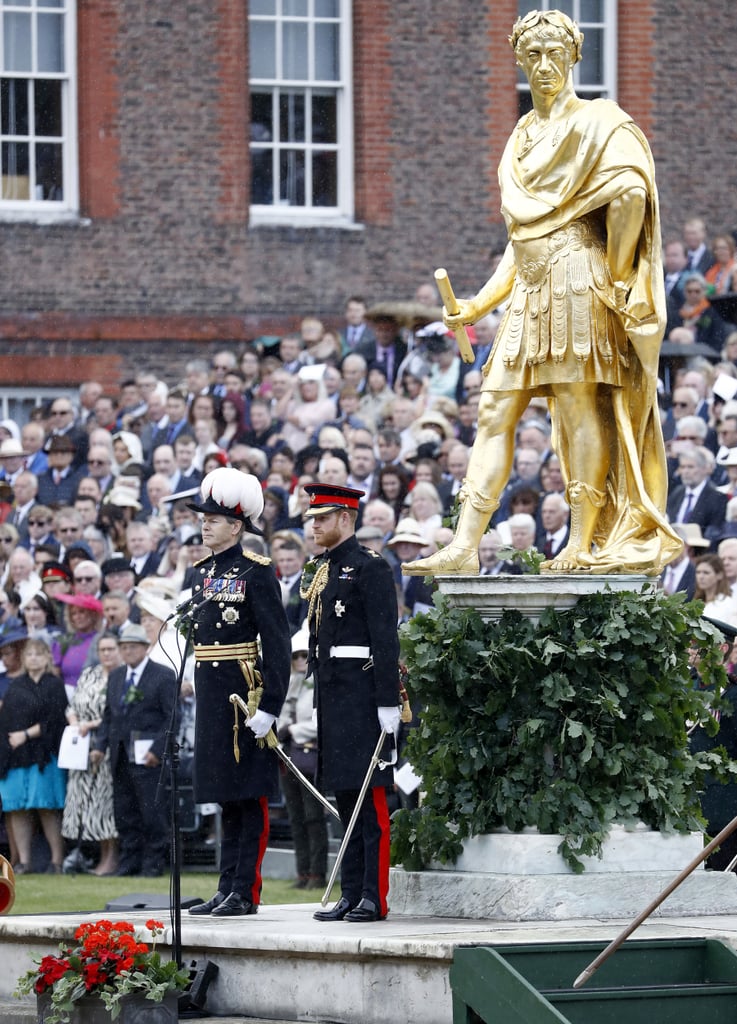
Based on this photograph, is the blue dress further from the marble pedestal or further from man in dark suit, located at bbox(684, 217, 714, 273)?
man in dark suit, located at bbox(684, 217, 714, 273)

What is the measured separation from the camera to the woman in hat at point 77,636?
16.2 meters

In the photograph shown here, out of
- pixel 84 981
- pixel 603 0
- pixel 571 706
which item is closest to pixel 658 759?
pixel 571 706

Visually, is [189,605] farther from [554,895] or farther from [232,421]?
[232,421]

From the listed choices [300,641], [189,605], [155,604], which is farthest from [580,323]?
[155,604]

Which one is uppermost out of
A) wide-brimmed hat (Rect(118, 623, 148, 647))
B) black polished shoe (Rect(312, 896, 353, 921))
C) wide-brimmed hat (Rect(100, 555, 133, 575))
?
wide-brimmed hat (Rect(100, 555, 133, 575))

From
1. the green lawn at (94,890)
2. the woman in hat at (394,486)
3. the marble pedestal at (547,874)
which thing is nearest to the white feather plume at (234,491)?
the marble pedestal at (547,874)

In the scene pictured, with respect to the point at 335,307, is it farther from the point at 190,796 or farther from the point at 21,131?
the point at 190,796

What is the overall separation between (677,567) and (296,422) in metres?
5.70

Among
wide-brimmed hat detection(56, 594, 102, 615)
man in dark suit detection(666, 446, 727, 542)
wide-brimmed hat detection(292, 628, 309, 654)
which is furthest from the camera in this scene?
wide-brimmed hat detection(56, 594, 102, 615)

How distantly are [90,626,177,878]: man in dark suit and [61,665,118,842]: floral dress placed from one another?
0.19 ft

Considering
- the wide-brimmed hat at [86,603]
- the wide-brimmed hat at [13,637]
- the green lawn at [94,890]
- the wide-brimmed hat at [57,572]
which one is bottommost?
the green lawn at [94,890]

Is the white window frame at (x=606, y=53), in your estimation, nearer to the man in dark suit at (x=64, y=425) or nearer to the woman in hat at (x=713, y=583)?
the man in dark suit at (x=64, y=425)

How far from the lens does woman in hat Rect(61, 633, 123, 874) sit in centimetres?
1527

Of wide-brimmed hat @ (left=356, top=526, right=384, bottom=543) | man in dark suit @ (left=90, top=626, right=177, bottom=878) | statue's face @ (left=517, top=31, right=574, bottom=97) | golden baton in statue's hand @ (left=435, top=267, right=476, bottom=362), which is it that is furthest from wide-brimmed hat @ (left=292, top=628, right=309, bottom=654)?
statue's face @ (left=517, top=31, right=574, bottom=97)
